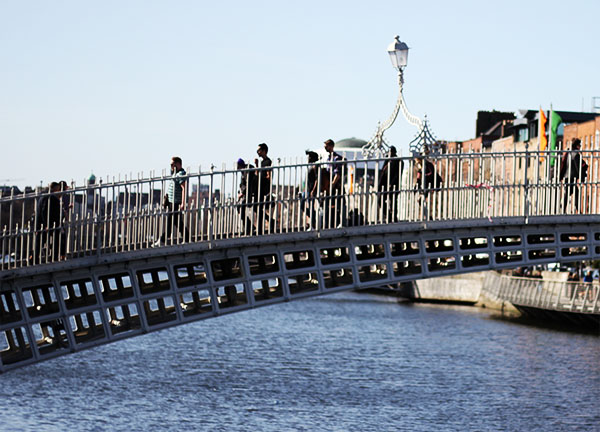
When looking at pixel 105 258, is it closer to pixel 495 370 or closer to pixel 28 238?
pixel 28 238

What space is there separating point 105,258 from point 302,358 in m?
25.1

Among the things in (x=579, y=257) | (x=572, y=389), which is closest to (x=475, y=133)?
(x=572, y=389)

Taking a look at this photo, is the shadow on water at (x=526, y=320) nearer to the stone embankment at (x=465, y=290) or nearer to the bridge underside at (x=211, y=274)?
the stone embankment at (x=465, y=290)

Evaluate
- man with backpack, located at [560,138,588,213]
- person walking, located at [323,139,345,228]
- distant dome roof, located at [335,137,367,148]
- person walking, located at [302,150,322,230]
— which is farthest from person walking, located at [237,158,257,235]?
distant dome roof, located at [335,137,367,148]

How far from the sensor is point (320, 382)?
113 ft

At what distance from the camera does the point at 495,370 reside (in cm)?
3825

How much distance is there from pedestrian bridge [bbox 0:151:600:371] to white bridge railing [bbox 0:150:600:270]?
0.03 m

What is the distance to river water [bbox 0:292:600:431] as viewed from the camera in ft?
89.7

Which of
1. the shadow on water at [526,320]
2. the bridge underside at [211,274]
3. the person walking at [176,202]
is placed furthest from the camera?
the shadow on water at [526,320]

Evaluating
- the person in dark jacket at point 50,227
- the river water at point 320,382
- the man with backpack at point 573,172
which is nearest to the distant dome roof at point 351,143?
the river water at point 320,382

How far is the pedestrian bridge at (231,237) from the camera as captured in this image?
16484 mm

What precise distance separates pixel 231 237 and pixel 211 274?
2.10 ft

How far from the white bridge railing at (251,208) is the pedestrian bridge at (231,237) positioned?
0.09 ft

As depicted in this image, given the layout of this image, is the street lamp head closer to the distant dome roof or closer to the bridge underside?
the bridge underside
